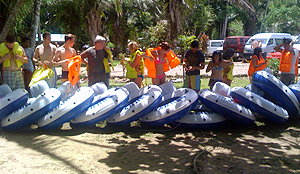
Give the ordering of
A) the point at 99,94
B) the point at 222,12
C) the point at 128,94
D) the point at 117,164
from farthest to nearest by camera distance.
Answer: the point at 222,12, the point at 99,94, the point at 128,94, the point at 117,164

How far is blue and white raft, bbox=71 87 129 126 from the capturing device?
5988mm

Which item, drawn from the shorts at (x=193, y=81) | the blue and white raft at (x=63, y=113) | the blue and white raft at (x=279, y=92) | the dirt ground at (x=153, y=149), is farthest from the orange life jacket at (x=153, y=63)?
the blue and white raft at (x=279, y=92)

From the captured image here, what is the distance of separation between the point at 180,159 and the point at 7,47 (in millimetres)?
4348

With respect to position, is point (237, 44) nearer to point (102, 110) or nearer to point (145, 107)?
point (145, 107)

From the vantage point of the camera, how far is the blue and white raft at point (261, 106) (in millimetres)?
6082

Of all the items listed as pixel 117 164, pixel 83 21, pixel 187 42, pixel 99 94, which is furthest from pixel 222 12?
pixel 117 164

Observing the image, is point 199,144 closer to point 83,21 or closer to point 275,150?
point 275,150

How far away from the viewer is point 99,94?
6.85 meters

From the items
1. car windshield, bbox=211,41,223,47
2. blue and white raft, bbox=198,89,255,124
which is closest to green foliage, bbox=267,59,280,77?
blue and white raft, bbox=198,89,255,124

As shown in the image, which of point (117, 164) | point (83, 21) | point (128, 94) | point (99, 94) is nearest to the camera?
point (117, 164)

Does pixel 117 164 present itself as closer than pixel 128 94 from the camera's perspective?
Yes

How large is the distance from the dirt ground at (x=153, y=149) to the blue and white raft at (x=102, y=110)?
0.73ft

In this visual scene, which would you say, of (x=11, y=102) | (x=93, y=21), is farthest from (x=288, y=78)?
(x=93, y=21)

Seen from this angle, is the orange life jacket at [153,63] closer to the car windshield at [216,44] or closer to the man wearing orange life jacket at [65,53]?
the man wearing orange life jacket at [65,53]
